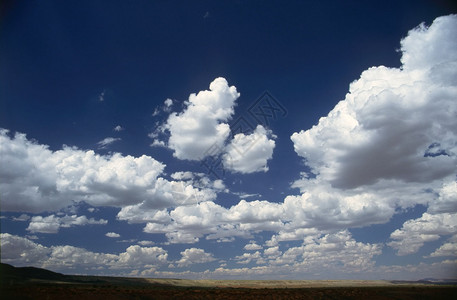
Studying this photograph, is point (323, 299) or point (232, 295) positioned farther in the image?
point (323, 299)

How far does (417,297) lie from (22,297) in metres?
80.6

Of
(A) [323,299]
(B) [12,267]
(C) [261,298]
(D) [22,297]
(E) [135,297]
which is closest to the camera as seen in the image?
(D) [22,297]

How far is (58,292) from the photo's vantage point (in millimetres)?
46719

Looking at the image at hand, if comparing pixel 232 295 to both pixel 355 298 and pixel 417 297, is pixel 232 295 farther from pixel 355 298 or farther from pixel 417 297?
pixel 417 297

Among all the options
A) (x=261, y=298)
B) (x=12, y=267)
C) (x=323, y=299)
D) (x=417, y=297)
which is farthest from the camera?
(x=12, y=267)

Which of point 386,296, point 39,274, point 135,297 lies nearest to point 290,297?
point 386,296

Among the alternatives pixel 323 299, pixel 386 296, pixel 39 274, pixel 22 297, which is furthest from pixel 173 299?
→ pixel 39 274

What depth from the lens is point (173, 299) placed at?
53.1 metres

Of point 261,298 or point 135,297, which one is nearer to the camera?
point 135,297

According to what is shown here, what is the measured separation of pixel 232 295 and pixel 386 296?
35.9 meters

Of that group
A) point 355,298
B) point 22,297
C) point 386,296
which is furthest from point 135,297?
point 386,296

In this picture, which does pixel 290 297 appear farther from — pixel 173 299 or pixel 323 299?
pixel 173 299

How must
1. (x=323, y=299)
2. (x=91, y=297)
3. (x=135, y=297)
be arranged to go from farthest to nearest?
(x=323, y=299) < (x=135, y=297) < (x=91, y=297)

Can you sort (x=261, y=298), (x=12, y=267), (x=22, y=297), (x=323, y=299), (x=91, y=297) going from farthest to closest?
(x=12, y=267) < (x=323, y=299) < (x=261, y=298) < (x=91, y=297) < (x=22, y=297)
